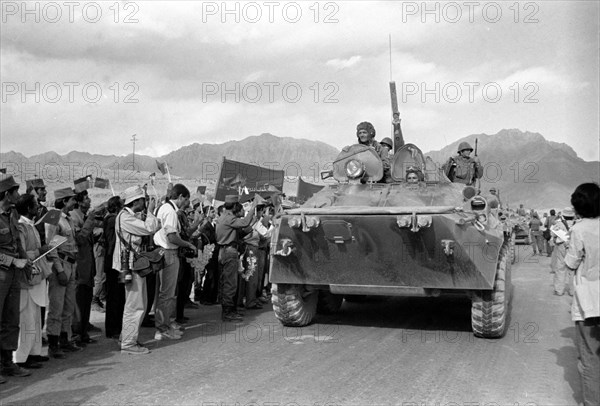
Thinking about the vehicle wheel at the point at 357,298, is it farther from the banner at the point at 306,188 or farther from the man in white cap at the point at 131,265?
the man in white cap at the point at 131,265

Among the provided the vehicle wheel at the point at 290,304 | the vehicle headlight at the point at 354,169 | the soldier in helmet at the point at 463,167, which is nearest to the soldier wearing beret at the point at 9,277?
the vehicle wheel at the point at 290,304

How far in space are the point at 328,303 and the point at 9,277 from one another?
15.4 feet

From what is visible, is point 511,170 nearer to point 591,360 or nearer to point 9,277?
point 591,360

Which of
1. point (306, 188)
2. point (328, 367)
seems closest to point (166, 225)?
point (328, 367)

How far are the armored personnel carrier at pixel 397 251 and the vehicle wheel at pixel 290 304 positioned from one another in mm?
13

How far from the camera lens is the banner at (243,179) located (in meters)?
12.4

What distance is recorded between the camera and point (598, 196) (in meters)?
4.56

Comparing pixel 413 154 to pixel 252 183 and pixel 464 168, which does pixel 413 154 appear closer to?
pixel 464 168

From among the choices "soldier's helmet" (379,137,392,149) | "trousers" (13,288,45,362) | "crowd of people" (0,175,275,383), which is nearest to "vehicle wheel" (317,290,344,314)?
"crowd of people" (0,175,275,383)

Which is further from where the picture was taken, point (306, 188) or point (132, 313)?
point (306, 188)

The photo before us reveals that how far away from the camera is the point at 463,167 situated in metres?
9.97

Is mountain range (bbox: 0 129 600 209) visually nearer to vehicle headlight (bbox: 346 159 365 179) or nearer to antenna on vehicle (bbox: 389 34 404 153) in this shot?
antenna on vehicle (bbox: 389 34 404 153)

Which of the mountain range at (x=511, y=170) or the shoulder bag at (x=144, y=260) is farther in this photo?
the mountain range at (x=511, y=170)

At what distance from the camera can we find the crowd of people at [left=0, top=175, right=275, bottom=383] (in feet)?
19.3
